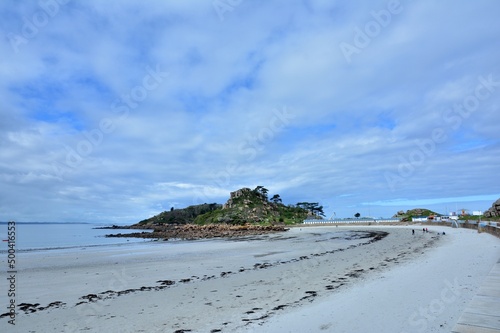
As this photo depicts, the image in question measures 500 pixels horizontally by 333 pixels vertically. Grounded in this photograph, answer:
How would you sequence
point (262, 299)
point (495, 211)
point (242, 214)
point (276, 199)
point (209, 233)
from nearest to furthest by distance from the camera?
point (262, 299), point (495, 211), point (209, 233), point (242, 214), point (276, 199)

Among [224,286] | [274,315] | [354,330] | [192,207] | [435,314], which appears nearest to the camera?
[354,330]

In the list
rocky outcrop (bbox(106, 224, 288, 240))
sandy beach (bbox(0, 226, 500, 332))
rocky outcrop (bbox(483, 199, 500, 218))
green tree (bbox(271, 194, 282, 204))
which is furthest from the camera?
green tree (bbox(271, 194, 282, 204))

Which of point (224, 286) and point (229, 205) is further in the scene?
point (229, 205)

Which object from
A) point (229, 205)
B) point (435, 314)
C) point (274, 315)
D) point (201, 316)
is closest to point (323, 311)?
point (274, 315)

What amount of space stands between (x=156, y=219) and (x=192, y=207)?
23039 mm

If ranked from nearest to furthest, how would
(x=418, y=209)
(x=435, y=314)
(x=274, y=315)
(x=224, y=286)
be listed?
(x=435, y=314)
(x=274, y=315)
(x=224, y=286)
(x=418, y=209)

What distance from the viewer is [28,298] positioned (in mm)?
11602

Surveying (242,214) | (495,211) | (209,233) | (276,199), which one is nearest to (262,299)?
(209,233)

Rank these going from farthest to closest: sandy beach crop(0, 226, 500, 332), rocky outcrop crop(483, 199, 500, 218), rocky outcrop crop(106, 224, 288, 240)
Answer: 1. rocky outcrop crop(106, 224, 288, 240)
2. rocky outcrop crop(483, 199, 500, 218)
3. sandy beach crop(0, 226, 500, 332)

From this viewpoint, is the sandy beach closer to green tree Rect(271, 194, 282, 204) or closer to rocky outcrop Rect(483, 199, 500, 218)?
rocky outcrop Rect(483, 199, 500, 218)

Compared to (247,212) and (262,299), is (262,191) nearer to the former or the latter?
(247,212)

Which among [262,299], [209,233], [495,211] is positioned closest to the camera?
[262,299]

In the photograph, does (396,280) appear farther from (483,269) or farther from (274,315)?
(274,315)

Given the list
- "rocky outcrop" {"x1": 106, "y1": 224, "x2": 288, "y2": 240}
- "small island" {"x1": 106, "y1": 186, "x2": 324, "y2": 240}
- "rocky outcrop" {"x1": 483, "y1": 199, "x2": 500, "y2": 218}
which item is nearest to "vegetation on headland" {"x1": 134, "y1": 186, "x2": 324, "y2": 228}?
"small island" {"x1": 106, "y1": 186, "x2": 324, "y2": 240}
